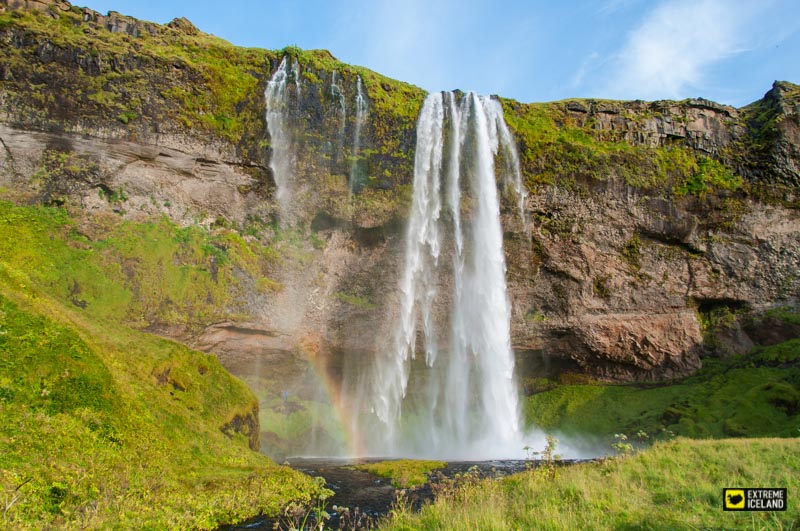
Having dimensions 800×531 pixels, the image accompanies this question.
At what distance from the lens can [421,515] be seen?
9.44 metres

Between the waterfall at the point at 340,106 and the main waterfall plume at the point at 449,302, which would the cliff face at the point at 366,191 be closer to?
the waterfall at the point at 340,106

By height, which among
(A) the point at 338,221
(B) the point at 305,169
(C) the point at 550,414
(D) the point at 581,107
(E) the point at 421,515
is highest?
(D) the point at 581,107

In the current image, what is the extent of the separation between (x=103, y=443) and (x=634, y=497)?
1184 cm

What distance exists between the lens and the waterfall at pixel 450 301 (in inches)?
1414

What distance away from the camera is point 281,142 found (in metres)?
36.2

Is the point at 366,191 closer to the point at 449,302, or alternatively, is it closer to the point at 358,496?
the point at 449,302

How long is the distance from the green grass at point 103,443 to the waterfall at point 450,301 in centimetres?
1861

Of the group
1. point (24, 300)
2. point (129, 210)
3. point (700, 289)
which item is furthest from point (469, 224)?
point (24, 300)

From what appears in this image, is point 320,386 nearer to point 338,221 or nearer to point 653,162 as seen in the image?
point 338,221

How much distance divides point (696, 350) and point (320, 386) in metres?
28.0

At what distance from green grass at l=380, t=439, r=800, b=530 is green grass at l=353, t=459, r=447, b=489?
223 inches

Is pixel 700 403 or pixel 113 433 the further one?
pixel 700 403

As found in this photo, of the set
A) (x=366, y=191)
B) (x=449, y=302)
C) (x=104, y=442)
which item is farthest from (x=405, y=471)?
(x=366, y=191)

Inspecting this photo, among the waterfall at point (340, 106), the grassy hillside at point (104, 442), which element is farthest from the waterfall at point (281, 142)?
the grassy hillside at point (104, 442)
